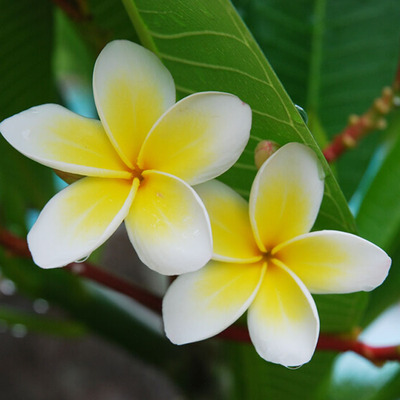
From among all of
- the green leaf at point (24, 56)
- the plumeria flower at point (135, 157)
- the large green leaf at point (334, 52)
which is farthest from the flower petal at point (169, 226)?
the large green leaf at point (334, 52)

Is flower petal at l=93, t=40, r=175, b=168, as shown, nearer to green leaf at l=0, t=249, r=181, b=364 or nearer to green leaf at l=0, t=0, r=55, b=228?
green leaf at l=0, t=0, r=55, b=228

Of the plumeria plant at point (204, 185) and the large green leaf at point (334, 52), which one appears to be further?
the large green leaf at point (334, 52)

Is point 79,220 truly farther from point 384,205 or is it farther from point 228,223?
point 384,205

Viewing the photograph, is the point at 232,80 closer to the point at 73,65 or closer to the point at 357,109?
the point at 357,109

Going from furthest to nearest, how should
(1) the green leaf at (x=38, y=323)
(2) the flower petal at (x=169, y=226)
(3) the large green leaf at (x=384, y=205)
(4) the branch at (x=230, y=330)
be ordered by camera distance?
(1) the green leaf at (x=38, y=323)
(3) the large green leaf at (x=384, y=205)
(4) the branch at (x=230, y=330)
(2) the flower petal at (x=169, y=226)

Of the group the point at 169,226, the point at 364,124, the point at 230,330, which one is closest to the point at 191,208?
the point at 169,226

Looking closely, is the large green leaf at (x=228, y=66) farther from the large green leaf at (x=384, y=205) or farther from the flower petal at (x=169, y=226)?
the large green leaf at (x=384, y=205)

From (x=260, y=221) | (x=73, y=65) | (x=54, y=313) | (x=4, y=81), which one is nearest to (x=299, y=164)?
(x=260, y=221)
